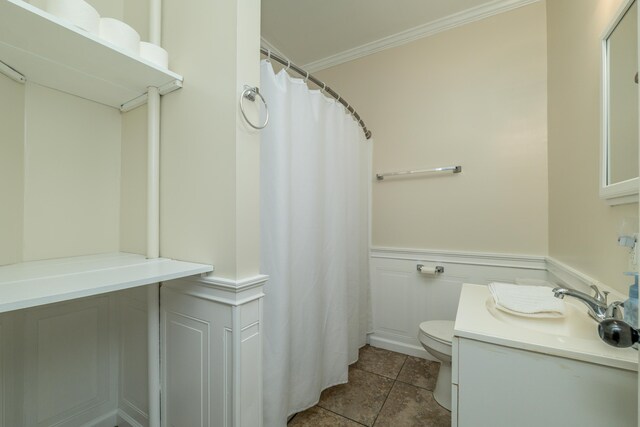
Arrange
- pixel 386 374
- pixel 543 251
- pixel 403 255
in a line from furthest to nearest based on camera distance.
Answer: pixel 403 255 → pixel 386 374 → pixel 543 251

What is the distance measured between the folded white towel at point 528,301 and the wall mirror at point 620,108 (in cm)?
39

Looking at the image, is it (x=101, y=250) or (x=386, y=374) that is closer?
(x=101, y=250)

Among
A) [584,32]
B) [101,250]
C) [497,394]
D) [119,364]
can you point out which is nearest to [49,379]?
[119,364]

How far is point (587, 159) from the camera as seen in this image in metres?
1.07

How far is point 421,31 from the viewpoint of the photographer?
6.29 feet

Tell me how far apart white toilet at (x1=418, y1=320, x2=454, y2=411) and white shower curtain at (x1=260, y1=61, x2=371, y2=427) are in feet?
1.57

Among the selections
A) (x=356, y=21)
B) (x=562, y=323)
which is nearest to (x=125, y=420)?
(x=562, y=323)

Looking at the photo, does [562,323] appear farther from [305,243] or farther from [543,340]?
[305,243]

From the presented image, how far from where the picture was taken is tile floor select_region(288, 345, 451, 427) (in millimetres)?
1319

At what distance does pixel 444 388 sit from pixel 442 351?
259mm

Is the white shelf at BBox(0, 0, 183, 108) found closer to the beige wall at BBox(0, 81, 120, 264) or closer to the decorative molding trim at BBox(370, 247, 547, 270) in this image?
the beige wall at BBox(0, 81, 120, 264)

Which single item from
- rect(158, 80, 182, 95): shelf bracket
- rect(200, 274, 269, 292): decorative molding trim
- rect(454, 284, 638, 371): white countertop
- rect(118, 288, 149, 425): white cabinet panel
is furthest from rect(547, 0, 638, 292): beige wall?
rect(118, 288, 149, 425): white cabinet panel

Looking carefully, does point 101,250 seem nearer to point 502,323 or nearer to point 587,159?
point 502,323

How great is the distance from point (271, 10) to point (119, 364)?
2305 millimetres
